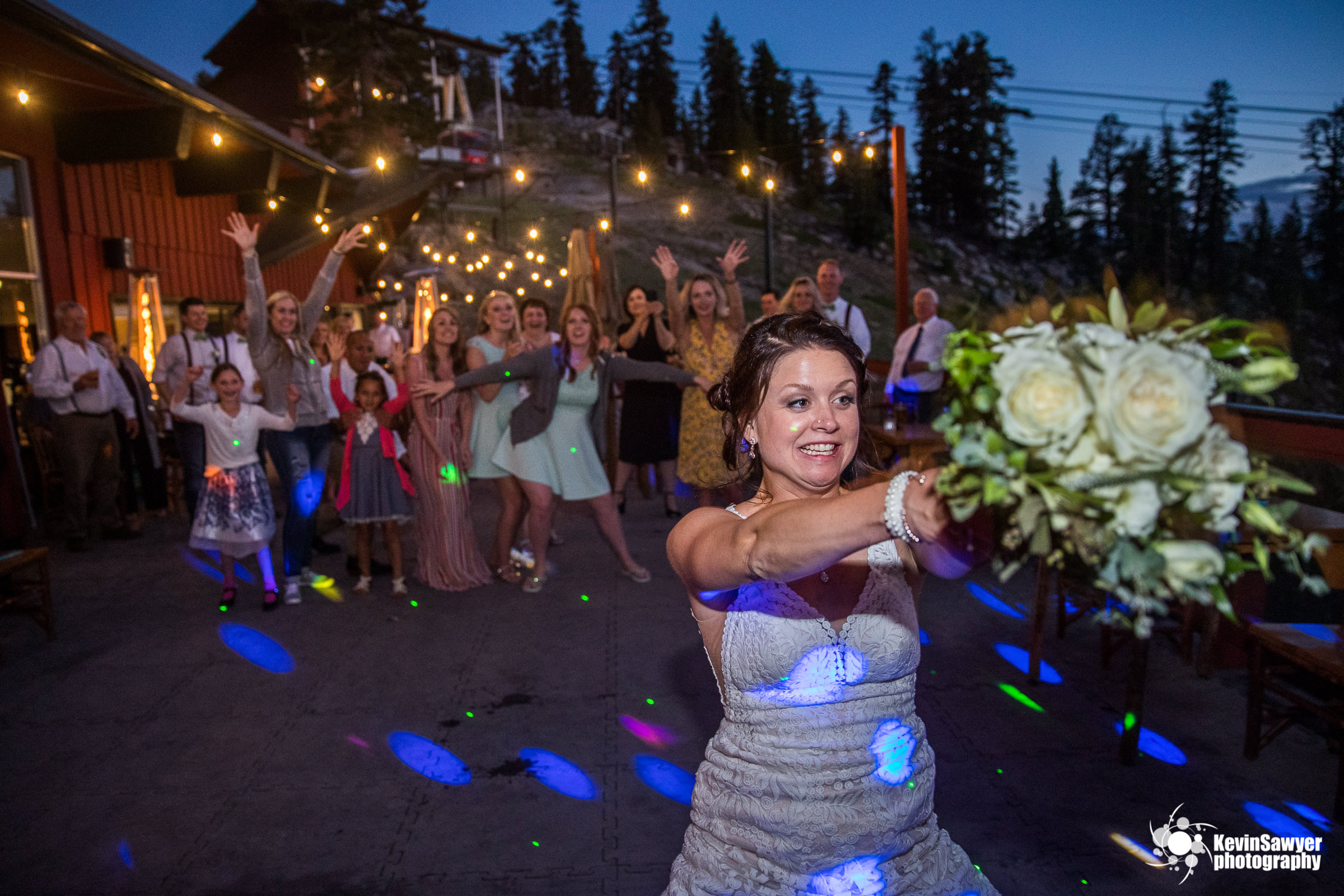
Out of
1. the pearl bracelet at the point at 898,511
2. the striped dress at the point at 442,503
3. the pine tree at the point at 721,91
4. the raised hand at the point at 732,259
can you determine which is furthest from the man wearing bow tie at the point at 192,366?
the pine tree at the point at 721,91

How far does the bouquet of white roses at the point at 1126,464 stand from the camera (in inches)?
35.8

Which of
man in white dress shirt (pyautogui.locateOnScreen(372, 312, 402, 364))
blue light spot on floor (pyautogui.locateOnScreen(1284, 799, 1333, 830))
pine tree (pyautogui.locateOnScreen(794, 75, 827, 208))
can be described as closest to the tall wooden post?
man in white dress shirt (pyautogui.locateOnScreen(372, 312, 402, 364))

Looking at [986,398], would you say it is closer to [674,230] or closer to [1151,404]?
[1151,404]

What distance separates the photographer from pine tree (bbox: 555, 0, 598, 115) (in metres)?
92.9

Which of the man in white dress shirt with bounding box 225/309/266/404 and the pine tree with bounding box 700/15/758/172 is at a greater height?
the pine tree with bounding box 700/15/758/172

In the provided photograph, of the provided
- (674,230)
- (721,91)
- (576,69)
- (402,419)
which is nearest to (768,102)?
(721,91)

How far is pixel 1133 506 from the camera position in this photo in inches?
35.9

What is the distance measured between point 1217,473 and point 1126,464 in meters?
0.11

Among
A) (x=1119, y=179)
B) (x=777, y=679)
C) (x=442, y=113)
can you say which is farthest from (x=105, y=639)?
(x=1119, y=179)

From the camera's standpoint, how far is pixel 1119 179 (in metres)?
78.9

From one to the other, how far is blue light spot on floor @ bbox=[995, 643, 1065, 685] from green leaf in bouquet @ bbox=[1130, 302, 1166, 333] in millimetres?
3689

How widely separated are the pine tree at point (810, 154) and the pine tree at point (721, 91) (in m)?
6.95

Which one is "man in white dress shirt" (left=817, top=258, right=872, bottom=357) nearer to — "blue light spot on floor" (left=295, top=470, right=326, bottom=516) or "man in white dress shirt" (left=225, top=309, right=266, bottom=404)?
"blue light spot on floor" (left=295, top=470, right=326, bottom=516)

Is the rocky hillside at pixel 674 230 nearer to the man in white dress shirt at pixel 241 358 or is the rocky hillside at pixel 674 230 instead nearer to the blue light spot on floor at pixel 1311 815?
the man in white dress shirt at pixel 241 358
